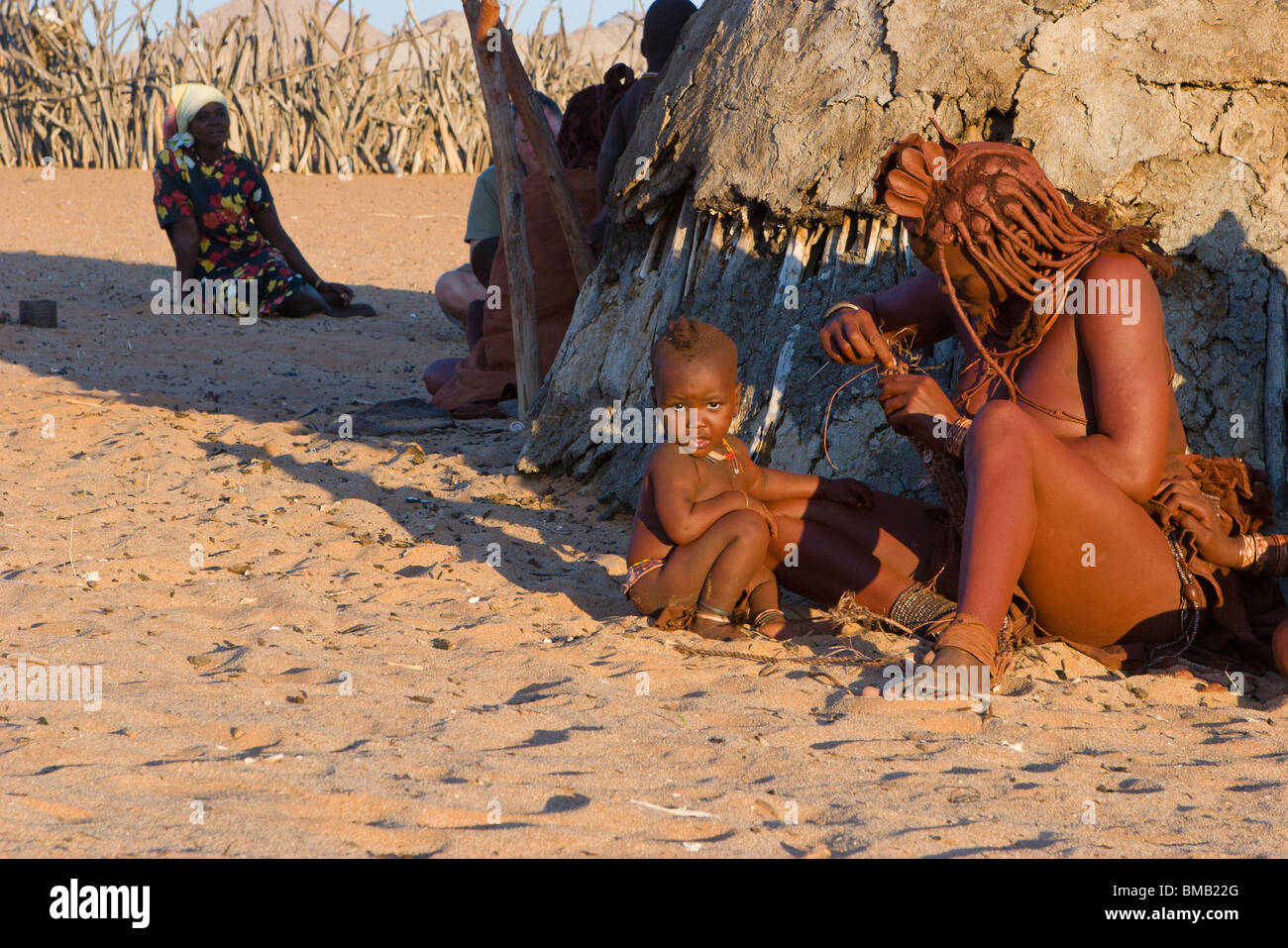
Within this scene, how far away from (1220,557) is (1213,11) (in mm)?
1921

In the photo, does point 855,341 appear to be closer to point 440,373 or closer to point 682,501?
point 682,501

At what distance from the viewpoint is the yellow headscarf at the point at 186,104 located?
9.41 metres

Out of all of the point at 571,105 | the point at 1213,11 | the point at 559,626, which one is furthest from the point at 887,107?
the point at 571,105

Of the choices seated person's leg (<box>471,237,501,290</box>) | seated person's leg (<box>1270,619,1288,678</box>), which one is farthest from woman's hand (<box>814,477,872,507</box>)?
seated person's leg (<box>471,237,501,290</box>)

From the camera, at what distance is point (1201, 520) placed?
10.5ft

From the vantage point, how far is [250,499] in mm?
4906

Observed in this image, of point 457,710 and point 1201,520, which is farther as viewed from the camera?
point 1201,520

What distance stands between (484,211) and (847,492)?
4.43 meters

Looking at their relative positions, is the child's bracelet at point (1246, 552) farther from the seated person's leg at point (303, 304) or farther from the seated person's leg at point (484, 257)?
the seated person's leg at point (303, 304)

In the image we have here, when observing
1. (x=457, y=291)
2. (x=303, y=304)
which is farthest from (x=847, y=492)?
(x=303, y=304)

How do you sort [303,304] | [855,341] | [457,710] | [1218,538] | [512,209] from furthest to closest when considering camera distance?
[303,304], [512,209], [855,341], [1218,538], [457,710]

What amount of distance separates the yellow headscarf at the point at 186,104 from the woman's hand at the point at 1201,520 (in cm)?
824

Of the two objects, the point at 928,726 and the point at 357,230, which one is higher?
the point at 357,230

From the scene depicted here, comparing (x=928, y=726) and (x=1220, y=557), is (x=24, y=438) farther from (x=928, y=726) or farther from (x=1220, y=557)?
(x=1220, y=557)
